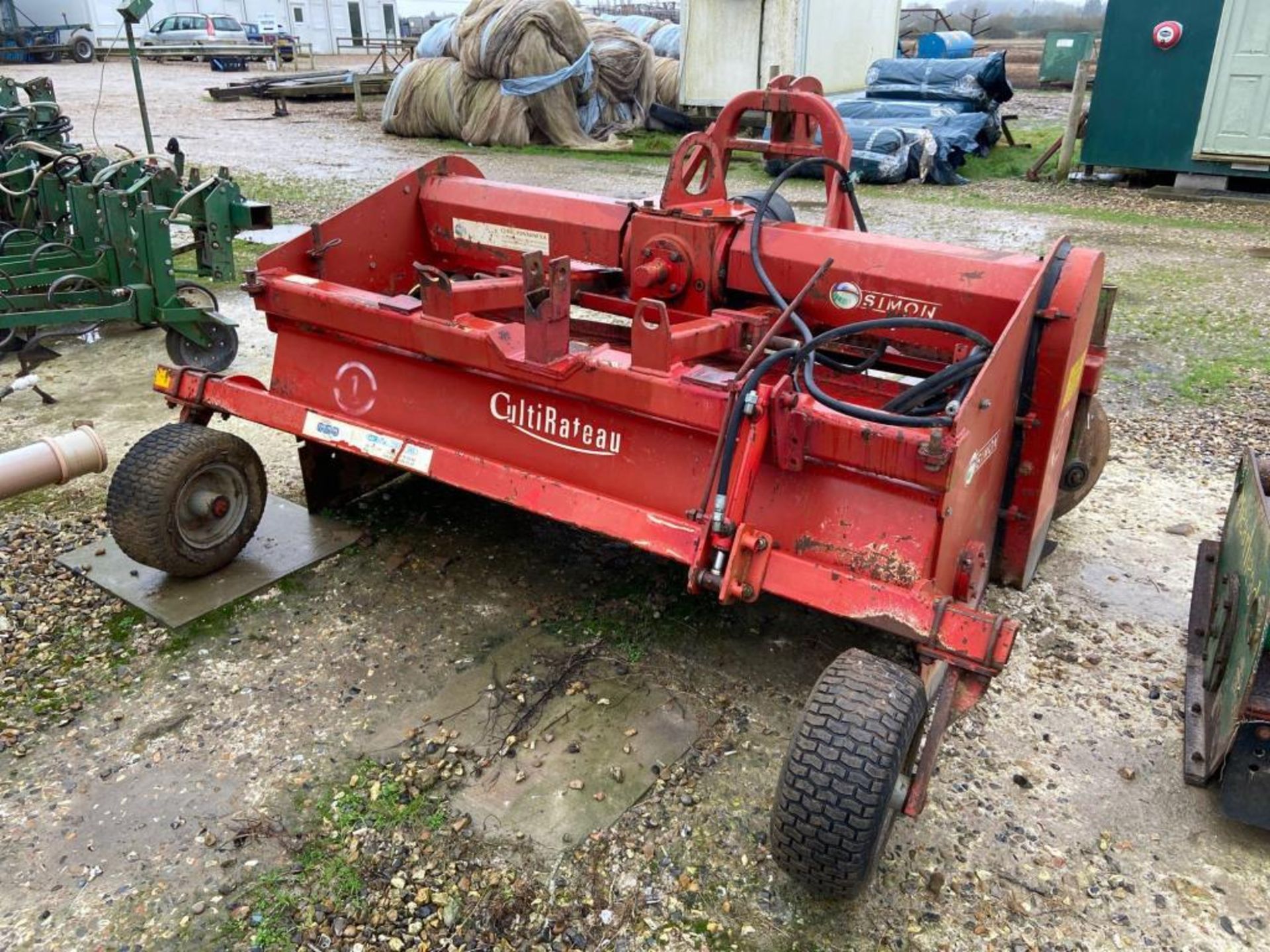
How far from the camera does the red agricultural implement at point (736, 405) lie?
7.76 feet

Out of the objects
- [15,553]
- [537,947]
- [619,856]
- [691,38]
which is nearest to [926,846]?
[619,856]

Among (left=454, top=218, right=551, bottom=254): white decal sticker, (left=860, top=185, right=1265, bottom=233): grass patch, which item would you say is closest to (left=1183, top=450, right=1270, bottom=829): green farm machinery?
(left=454, top=218, right=551, bottom=254): white decal sticker

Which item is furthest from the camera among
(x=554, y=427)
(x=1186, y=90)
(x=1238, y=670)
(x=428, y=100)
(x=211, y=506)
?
(x=428, y=100)

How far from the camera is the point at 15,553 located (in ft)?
12.0

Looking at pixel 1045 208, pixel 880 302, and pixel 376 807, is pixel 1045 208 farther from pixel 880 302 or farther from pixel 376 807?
pixel 376 807

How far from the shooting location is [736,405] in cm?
250

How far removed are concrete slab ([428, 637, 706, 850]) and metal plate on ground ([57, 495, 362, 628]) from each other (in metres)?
0.91

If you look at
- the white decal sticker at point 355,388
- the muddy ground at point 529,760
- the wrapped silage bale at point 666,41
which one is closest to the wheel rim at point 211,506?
the muddy ground at point 529,760

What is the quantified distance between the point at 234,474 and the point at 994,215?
8.70 meters

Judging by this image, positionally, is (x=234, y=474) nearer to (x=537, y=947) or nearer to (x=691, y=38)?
(x=537, y=947)

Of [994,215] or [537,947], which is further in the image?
[994,215]

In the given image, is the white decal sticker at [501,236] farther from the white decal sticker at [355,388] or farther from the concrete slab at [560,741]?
the concrete slab at [560,741]

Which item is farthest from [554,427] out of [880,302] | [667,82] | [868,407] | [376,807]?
[667,82]

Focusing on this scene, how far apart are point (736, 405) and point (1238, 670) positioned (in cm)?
138
